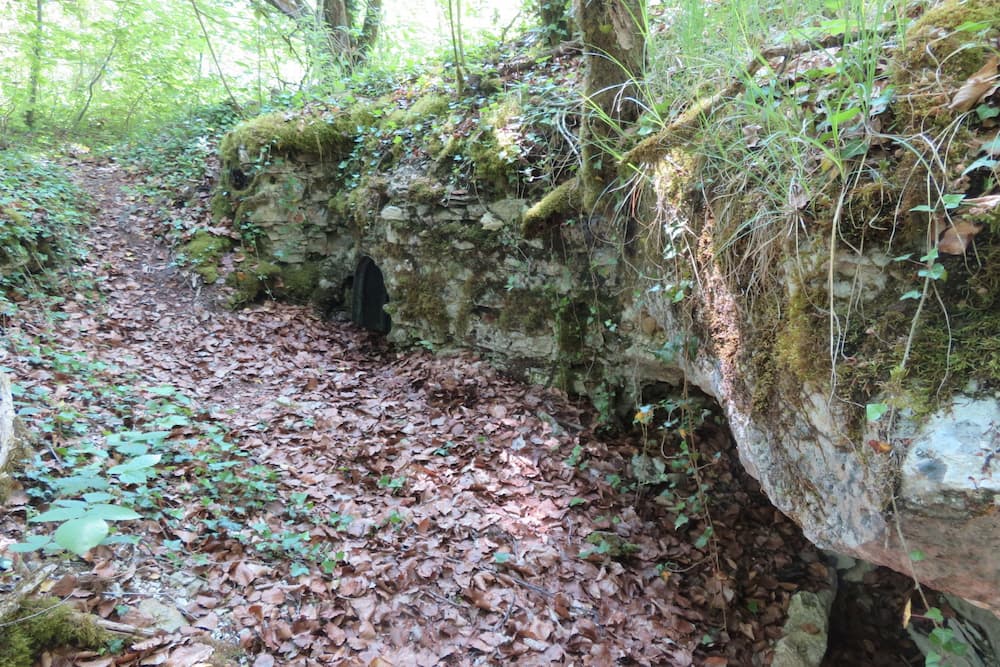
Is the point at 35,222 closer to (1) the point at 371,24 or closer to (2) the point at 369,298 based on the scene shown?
(2) the point at 369,298

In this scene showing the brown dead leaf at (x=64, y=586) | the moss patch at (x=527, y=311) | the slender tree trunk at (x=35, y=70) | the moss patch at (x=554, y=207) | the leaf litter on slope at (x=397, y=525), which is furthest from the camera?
the slender tree trunk at (x=35, y=70)

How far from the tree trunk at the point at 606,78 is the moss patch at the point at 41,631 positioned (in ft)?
12.3

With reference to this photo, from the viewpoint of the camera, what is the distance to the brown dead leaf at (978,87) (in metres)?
1.85

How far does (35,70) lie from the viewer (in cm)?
895

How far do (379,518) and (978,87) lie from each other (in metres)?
3.75

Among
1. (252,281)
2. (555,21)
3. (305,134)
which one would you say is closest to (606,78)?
(555,21)

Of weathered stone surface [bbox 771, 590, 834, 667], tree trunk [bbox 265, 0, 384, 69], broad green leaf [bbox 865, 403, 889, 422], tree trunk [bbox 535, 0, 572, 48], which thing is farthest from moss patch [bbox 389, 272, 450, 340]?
tree trunk [bbox 265, 0, 384, 69]

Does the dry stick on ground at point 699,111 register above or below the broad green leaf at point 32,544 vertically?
above

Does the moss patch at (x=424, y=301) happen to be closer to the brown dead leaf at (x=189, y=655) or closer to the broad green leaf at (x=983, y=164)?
the brown dead leaf at (x=189, y=655)

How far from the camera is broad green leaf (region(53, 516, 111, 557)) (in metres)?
1.45

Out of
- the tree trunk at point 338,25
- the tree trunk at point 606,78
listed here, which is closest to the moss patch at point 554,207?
the tree trunk at point 606,78

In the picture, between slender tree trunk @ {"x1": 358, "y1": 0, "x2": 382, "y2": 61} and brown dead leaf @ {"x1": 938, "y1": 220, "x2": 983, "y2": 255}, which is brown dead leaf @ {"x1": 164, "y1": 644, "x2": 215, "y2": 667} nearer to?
brown dead leaf @ {"x1": 938, "y1": 220, "x2": 983, "y2": 255}

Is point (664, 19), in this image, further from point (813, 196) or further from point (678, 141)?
point (813, 196)

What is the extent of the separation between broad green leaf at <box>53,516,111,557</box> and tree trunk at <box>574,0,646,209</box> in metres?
3.39
